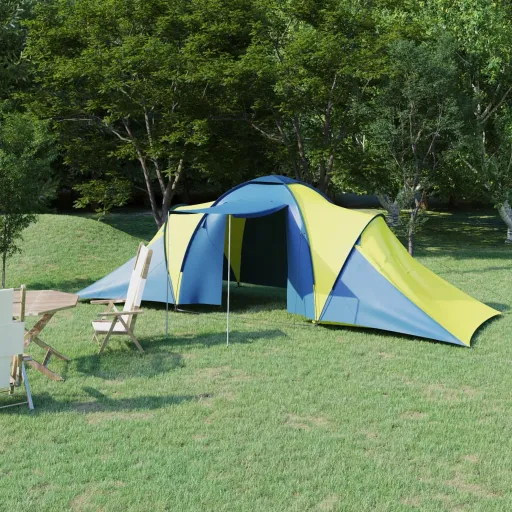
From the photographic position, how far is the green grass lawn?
4738 mm

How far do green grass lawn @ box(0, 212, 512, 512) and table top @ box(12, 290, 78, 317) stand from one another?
27.6 inches

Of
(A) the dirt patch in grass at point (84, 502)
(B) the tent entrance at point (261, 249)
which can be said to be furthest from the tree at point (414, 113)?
(A) the dirt patch in grass at point (84, 502)

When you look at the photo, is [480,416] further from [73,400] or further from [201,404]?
[73,400]

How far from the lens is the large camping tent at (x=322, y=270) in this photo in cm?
962

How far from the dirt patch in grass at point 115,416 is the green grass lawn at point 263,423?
2 centimetres

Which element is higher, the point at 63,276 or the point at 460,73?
the point at 460,73

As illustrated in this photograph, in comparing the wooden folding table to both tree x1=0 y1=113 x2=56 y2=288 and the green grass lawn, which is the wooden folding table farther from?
tree x1=0 y1=113 x2=56 y2=288

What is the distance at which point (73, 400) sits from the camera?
6.64 metres

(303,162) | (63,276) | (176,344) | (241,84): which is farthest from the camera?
(303,162)

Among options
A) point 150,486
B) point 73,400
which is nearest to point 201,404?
point 73,400

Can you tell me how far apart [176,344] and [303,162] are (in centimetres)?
A: 1353

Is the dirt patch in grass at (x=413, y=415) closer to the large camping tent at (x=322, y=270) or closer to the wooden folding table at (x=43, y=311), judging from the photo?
the large camping tent at (x=322, y=270)

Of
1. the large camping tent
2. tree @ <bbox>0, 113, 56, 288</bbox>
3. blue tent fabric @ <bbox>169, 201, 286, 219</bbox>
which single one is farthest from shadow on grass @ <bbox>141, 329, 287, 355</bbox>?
tree @ <bbox>0, 113, 56, 288</bbox>

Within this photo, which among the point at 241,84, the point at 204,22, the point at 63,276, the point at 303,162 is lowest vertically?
the point at 63,276
